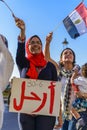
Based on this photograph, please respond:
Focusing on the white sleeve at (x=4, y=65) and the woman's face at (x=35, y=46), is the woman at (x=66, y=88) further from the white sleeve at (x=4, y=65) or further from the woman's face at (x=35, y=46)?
the white sleeve at (x=4, y=65)

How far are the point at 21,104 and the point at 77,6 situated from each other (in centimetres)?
533

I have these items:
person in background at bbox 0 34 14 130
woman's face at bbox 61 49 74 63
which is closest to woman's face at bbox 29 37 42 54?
woman's face at bbox 61 49 74 63

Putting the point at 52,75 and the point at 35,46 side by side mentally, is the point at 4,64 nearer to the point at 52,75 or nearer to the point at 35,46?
the point at 35,46

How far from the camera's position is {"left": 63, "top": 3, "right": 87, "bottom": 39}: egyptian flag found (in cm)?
958

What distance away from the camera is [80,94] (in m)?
6.51

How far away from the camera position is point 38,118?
5.32m

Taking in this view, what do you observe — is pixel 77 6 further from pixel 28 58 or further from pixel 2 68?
pixel 2 68

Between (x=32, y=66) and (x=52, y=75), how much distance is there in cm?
30

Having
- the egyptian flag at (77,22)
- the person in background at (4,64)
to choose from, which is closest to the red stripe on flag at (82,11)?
the egyptian flag at (77,22)

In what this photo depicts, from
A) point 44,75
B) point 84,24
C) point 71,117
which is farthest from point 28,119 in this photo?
point 84,24

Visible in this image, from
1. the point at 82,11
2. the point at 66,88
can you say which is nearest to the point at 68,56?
the point at 66,88

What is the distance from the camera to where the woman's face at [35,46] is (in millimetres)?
5461

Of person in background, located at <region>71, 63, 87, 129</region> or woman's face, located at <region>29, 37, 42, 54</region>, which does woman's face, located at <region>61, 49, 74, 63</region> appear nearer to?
person in background, located at <region>71, 63, 87, 129</region>

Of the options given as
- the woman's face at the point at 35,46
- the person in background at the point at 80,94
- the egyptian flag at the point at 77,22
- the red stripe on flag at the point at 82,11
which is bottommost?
the person in background at the point at 80,94
